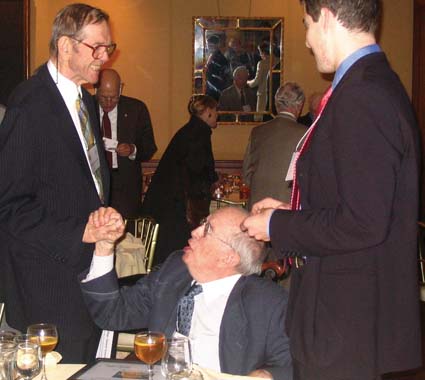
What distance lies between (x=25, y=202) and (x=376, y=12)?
1289mm

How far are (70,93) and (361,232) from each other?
134 cm

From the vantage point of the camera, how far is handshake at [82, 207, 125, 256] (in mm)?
2217

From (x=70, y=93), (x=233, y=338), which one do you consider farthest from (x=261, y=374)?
(x=70, y=93)

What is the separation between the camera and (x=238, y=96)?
8.88 m

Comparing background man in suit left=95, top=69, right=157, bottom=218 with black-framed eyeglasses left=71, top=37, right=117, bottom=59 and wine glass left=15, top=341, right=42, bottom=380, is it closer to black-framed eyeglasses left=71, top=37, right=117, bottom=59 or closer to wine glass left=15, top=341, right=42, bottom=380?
black-framed eyeglasses left=71, top=37, right=117, bottom=59

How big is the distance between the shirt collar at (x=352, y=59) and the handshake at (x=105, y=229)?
2.71ft

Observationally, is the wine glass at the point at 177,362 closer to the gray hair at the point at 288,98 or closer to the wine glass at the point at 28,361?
the wine glass at the point at 28,361

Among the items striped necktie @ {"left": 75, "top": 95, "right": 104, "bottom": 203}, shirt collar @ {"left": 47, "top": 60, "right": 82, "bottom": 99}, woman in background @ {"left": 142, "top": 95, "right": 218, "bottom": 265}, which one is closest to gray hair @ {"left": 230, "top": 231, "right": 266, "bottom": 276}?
striped necktie @ {"left": 75, "top": 95, "right": 104, "bottom": 203}

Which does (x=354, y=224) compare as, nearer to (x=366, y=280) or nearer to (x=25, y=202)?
(x=366, y=280)

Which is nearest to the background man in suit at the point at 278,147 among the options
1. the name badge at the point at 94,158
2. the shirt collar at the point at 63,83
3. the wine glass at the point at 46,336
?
the name badge at the point at 94,158

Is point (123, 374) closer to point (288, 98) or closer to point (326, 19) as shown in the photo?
point (326, 19)

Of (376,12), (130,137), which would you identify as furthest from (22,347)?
(130,137)

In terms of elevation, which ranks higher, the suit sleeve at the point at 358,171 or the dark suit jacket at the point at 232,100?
the dark suit jacket at the point at 232,100

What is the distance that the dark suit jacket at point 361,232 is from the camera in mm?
1607
